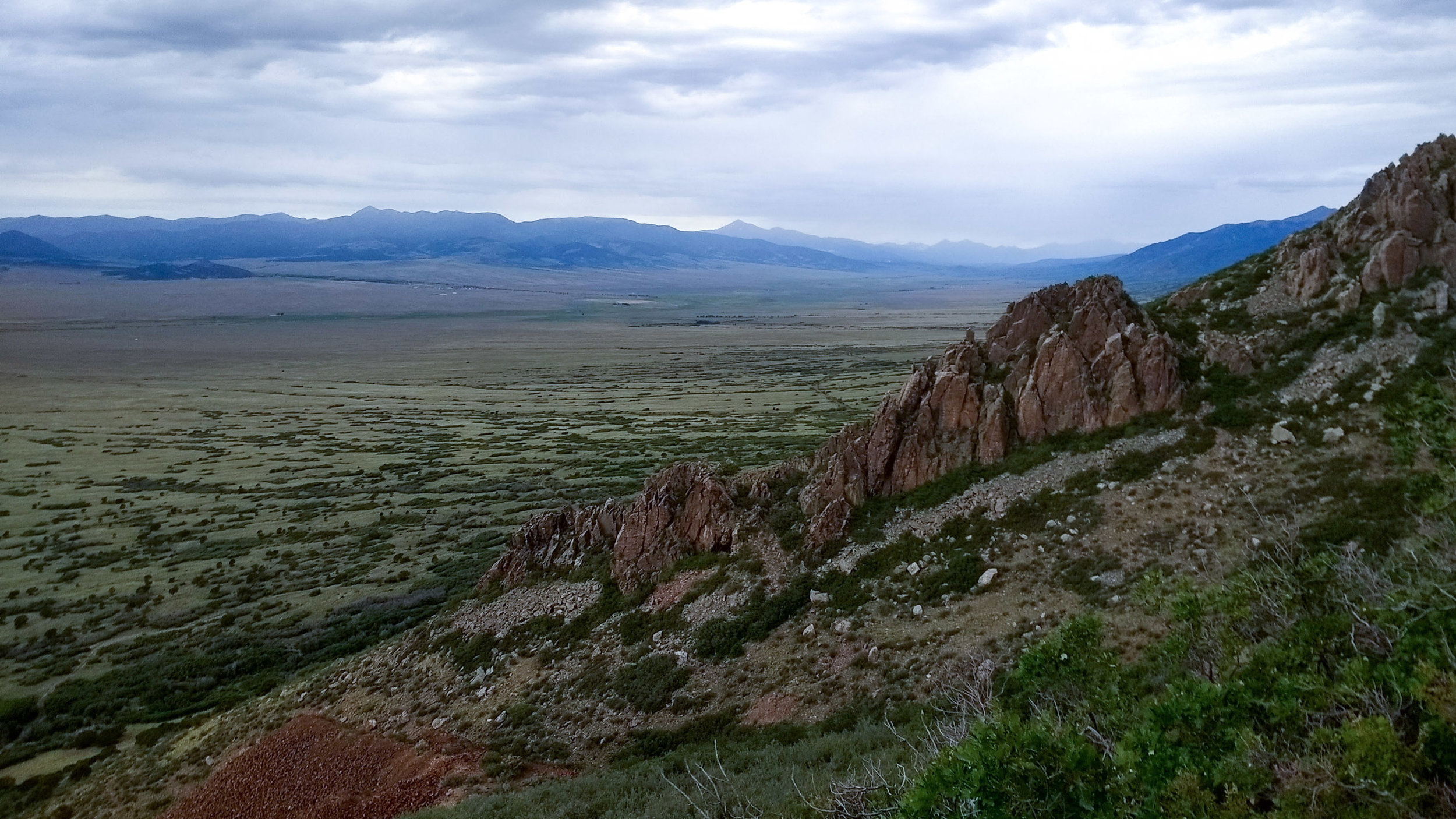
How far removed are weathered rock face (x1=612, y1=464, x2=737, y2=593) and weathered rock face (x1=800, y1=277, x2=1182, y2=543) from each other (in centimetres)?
332

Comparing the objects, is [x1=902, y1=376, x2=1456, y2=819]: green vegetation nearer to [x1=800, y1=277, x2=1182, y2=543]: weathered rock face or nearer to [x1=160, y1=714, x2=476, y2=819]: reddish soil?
[x1=800, y1=277, x2=1182, y2=543]: weathered rock face

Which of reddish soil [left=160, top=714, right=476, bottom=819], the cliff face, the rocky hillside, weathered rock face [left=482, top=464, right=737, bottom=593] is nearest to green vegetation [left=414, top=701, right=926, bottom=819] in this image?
the rocky hillside

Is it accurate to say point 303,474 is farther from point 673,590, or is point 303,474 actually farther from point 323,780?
point 673,590

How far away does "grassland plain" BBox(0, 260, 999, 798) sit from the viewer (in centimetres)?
3525

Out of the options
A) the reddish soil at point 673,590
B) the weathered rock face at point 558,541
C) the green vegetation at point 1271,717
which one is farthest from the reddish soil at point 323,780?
the green vegetation at point 1271,717

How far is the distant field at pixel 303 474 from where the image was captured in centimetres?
3872

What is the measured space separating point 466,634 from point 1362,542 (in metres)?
28.3

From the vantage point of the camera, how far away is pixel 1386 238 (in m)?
28.2

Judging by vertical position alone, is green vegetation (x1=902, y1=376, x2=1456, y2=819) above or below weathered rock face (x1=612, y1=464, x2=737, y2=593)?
above

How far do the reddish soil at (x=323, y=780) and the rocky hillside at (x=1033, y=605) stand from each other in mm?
262

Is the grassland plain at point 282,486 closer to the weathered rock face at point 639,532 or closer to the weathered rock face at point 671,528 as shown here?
the weathered rock face at point 639,532

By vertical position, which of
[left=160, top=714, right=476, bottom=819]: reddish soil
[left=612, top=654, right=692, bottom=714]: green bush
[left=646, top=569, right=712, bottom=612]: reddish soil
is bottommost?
[left=160, top=714, right=476, bottom=819]: reddish soil

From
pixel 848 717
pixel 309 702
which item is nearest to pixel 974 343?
pixel 848 717

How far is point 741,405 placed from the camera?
103188 mm
